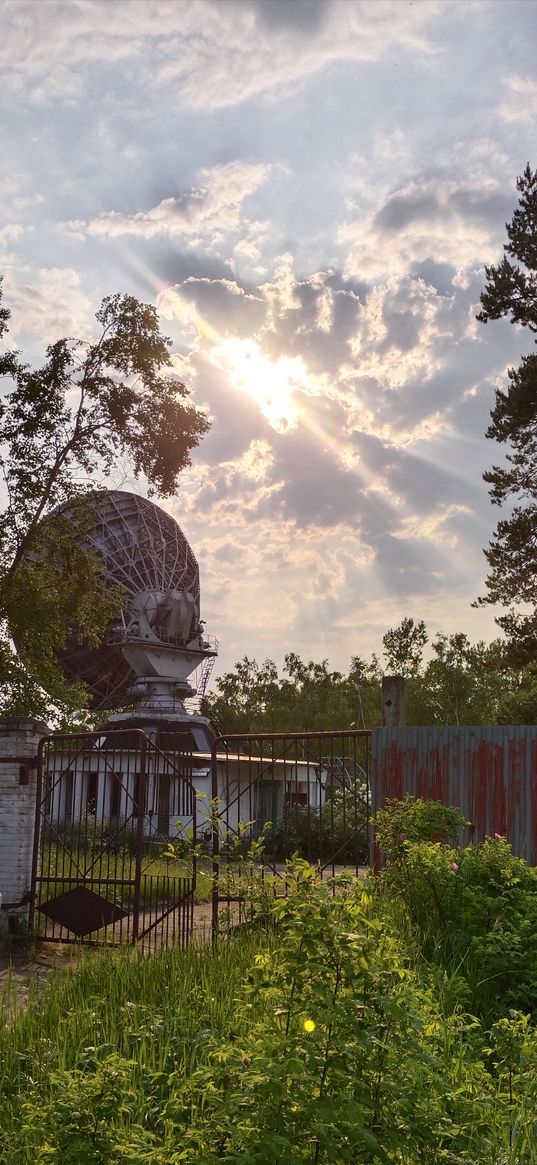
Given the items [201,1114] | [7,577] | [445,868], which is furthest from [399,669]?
[201,1114]

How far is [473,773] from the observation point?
1218 centimetres

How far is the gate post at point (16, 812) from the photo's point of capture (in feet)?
42.1

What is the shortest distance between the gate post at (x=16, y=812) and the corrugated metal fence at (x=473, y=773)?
464 cm

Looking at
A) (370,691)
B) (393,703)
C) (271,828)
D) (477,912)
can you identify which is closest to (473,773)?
(393,703)

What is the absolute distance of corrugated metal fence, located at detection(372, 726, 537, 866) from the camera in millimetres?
11836

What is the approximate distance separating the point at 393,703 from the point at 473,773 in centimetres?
138

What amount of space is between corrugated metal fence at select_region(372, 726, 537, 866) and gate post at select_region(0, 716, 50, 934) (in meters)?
4.64

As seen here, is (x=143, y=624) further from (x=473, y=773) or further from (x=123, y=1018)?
(x=123, y=1018)

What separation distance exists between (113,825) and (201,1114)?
23.7 meters

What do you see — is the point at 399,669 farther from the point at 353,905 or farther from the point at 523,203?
the point at 353,905

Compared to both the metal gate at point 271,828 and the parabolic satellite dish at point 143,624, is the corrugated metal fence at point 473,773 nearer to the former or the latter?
the metal gate at point 271,828

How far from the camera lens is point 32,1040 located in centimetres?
603

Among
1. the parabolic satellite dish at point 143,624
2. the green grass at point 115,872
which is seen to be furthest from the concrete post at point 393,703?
the parabolic satellite dish at point 143,624

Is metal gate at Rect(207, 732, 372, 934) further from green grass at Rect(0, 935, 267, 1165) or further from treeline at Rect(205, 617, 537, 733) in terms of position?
treeline at Rect(205, 617, 537, 733)
